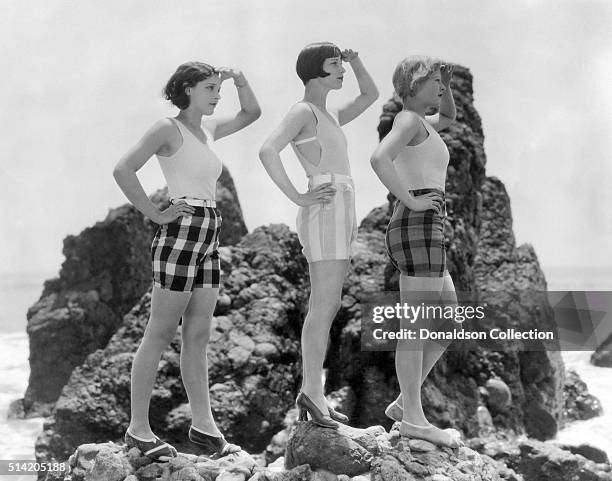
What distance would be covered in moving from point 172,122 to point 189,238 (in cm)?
88

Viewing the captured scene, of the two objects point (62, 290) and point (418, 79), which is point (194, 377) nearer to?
point (418, 79)

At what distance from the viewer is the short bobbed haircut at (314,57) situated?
5590 millimetres

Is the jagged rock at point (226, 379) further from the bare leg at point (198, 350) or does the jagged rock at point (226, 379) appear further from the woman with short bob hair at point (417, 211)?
the woman with short bob hair at point (417, 211)

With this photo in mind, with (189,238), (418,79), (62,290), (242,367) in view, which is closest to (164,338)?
(189,238)

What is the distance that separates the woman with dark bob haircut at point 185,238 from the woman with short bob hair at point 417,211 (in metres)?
1.28

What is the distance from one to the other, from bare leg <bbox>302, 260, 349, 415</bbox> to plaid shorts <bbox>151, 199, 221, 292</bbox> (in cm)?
83

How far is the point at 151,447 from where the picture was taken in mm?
5887

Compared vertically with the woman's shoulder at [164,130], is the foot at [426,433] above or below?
below

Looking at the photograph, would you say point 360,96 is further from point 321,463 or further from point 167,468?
point 167,468

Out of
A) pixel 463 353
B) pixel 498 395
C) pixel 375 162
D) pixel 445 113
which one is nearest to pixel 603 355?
pixel 498 395

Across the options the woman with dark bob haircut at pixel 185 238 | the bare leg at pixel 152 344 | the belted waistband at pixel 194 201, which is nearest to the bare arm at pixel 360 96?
the woman with dark bob haircut at pixel 185 238

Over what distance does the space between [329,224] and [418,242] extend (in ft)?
2.16

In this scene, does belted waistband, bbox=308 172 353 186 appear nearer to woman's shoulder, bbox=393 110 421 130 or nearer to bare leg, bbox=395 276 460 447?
woman's shoulder, bbox=393 110 421 130

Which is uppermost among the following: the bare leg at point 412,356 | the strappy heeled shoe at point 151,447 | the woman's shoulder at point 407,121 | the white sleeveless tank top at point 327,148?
the woman's shoulder at point 407,121
